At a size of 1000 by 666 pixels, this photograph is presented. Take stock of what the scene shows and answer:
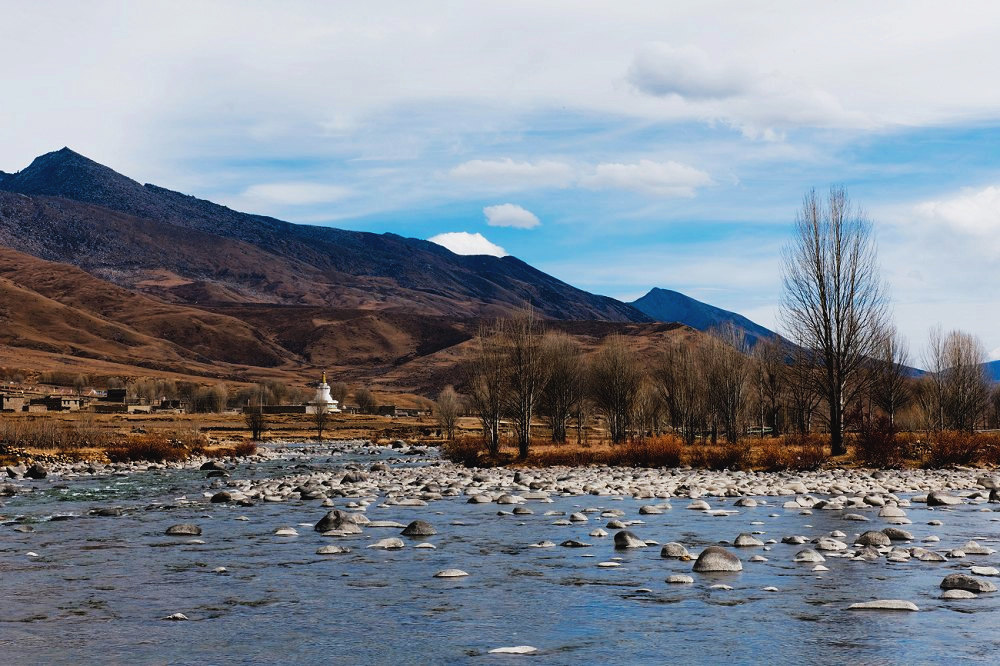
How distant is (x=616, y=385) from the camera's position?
73875 mm

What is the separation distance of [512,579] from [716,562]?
10.8 feet

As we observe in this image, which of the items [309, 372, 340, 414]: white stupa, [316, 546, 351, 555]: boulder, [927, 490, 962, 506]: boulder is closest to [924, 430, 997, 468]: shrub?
[927, 490, 962, 506]: boulder

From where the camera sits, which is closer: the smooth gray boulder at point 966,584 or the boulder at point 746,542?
the smooth gray boulder at point 966,584

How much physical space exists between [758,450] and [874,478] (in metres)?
12.0

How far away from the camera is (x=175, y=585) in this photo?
554 inches

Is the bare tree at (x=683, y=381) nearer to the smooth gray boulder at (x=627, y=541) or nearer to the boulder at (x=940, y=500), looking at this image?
the boulder at (x=940, y=500)

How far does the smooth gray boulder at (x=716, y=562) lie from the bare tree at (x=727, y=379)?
148 ft

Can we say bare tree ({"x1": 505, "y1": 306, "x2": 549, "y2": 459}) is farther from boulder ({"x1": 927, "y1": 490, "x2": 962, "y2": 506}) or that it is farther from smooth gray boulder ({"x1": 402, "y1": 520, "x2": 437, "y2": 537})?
smooth gray boulder ({"x1": 402, "y1": 520, "x2": 437, "y2": 537})

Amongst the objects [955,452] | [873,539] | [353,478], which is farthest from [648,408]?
[873,539]

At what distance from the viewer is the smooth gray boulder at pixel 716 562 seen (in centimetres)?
1455

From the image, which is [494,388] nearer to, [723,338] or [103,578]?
[723,338]

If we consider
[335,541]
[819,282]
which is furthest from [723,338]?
[335,541]

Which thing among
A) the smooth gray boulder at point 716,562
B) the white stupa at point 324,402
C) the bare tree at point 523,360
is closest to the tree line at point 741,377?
the bare tree at point 523,360

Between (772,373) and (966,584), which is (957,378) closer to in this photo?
(772,373)
